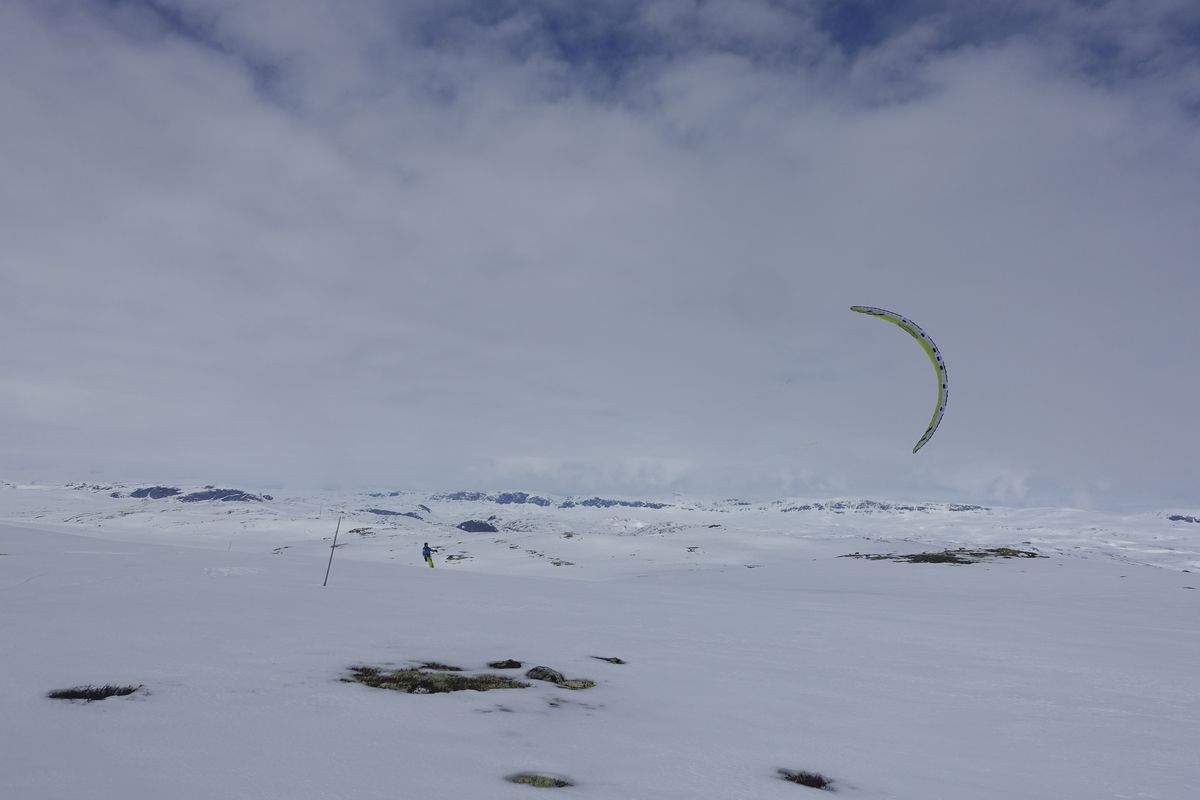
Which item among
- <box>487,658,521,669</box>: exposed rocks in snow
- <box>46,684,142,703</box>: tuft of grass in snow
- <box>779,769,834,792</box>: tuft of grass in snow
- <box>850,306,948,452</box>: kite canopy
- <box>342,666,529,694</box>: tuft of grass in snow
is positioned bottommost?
<box>487,658,521,669</box>: exposed rocks in snow

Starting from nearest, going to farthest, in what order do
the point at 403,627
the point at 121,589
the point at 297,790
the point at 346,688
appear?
1. the point at 297,790
2. the point at 346,688
3. the point at 403,627
4. the point at 121,589

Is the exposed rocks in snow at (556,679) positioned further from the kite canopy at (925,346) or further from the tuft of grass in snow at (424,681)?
the kite canopy at (925,346)

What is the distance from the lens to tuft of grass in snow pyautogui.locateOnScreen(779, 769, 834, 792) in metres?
5.48

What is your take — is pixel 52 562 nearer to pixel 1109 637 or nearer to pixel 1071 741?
pixel 1071 741

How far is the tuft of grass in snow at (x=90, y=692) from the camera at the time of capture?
18.8 ft

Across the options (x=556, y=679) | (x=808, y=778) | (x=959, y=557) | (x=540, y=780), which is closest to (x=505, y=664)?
(x=556, y=679)

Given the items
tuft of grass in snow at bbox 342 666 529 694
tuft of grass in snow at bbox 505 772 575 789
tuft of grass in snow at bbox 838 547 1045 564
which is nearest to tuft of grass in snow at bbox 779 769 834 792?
tuft of grass in snow at bbox 505 772 575 789

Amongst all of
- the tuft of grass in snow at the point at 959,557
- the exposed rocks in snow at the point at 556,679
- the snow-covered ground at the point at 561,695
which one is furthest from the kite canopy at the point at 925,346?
the tuft of grass in snow at the point at 959,557

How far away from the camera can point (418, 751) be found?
5.22m

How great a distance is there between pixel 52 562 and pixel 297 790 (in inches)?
667

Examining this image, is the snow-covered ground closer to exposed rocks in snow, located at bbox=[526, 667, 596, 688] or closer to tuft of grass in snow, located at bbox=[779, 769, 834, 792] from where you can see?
tuft of grass in snow, located at bbox=[779, 769, 834, 792]

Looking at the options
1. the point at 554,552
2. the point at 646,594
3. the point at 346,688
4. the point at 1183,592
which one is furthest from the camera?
the point at 554,552

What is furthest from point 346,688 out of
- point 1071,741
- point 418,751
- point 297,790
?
point 1071,741

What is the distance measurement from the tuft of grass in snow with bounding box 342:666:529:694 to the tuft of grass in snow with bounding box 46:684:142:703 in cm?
214
